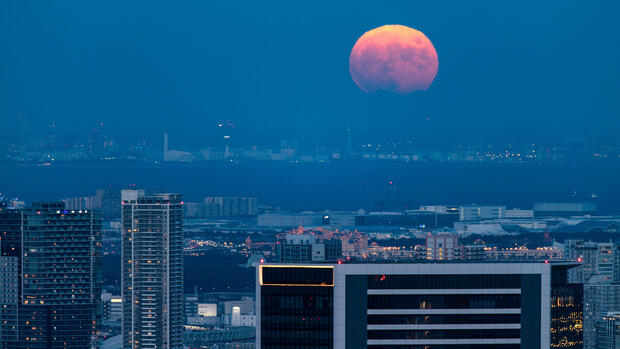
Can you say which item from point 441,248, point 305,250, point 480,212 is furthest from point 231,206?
point 305,250

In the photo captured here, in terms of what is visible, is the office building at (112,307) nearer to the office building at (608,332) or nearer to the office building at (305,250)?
the office building at (305,250)

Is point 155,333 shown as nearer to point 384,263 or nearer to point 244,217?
point 384,263

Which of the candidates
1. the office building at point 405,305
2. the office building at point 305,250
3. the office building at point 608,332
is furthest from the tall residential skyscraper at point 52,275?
the office building at point 405,305

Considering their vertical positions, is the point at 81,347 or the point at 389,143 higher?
the point at 389,143

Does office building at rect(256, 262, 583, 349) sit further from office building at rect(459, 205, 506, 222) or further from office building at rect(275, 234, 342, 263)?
office building at rect(459, 205, 506, 222)

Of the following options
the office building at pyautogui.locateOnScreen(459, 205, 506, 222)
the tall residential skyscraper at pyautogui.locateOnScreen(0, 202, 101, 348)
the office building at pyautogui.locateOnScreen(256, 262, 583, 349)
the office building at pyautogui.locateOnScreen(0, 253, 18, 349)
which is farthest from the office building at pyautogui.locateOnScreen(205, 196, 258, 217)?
the office building at pyautogui.locateOnScreen(256, 262, 583, 349)

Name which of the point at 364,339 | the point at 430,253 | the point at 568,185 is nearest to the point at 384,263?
the point at 364,339

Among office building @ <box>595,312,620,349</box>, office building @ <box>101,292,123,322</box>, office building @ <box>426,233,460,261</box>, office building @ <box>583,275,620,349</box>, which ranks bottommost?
office building @ <box>101,292,123,322</box>
